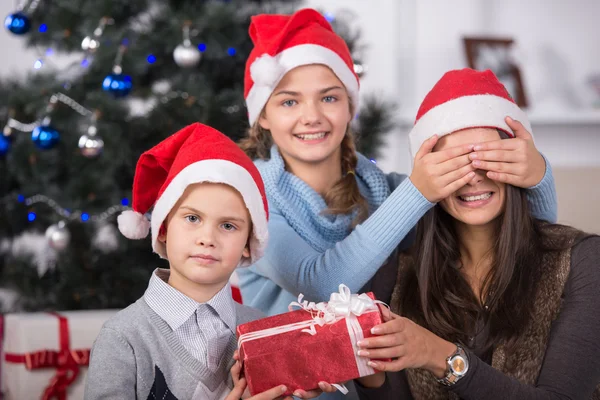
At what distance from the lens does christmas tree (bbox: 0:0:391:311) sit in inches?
110

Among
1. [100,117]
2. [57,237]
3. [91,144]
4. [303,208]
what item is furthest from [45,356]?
[303,208]

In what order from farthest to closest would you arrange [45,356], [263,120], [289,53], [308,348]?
1. [45,356]
2. [263,120]
3. [289,53]
4. [308,348]

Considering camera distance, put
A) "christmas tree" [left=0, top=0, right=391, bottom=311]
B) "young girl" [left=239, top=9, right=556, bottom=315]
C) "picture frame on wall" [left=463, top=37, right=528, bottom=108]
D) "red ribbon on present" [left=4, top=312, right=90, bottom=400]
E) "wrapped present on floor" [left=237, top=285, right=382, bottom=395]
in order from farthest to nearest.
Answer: "picture frame on wall" [left=463, top=37, right=528, bottom=108]
"christmas tree" [left=0, top=0, right=391, bottom=311]
"red ribbon on present" [left=4, top=312, right=90, bottom=400]
"young girl" [left=239, top=9, right=556, bottom=315]
"wrapped present on floor" [left=237, top=285, right=382, bottom=395]

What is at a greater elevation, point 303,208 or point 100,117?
point 100,117

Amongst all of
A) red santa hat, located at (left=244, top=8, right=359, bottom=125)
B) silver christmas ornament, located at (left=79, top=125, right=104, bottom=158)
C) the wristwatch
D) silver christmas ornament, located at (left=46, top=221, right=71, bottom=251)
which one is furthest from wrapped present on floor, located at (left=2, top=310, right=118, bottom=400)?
the wristwatch

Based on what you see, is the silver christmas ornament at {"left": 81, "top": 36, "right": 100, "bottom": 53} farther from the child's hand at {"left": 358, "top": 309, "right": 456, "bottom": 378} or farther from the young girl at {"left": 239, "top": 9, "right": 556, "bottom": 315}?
the child's hand at {"left": 358, "top": 309, "right": 456, "bottom": 378}

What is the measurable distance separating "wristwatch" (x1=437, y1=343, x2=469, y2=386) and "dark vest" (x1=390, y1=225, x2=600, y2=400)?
0.17 m

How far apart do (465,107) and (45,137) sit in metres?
1.71

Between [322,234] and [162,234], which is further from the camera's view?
[322,234]

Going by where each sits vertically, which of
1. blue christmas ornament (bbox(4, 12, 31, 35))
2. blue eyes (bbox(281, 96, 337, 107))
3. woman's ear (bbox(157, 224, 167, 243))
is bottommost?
woman's ear (bbox(157, 224, 167, 243))

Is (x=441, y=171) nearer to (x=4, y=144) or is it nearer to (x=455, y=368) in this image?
(x=455, y=368)

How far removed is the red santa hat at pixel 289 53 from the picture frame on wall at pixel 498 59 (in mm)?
1892

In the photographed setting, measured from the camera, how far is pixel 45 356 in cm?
235

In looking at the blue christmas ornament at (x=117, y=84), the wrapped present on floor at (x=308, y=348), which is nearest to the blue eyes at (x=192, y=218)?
the wrapped present on floor at (x=308, y=348)
